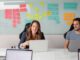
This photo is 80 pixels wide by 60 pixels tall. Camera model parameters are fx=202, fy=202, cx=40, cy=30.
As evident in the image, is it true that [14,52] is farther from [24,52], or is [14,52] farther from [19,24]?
[19,24]

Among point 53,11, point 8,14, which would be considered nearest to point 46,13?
point 53,11

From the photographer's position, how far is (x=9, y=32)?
183 inches

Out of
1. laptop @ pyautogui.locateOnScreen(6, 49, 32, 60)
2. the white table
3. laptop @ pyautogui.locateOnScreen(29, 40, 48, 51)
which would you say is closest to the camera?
laptop @ pyautogui.locateOnScreen(6, 49, 32, 60)

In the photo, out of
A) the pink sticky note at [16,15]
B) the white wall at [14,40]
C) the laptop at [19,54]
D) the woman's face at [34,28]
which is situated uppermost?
the pink sticky note at [16,15]

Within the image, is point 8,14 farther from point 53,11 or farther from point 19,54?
point 19,54

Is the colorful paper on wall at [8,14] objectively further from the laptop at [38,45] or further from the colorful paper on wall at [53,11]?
the laptop at [38,45]

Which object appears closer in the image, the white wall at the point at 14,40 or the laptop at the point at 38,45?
the laptop at the point at 38,45

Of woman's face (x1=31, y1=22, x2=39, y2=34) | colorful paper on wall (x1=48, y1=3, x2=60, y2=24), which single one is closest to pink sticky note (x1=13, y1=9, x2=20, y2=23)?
colorful paper on wall (x1=48, y1=3, x2=60, y2=24)

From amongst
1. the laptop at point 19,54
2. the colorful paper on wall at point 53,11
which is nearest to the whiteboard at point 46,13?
the colorful paper on wall at point 53,11

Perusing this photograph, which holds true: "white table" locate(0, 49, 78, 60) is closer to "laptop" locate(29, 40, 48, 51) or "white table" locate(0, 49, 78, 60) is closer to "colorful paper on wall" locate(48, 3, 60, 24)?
"laptop" locate(29, 40, 48, 51)

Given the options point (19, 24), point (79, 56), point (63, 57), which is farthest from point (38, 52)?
point (19, 24)

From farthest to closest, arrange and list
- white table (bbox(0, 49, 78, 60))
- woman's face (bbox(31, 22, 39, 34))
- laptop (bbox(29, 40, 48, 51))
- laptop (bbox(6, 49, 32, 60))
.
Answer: woman's face (bbox(31, 22, 39, 34)) → laptop (bbox(29, 40, 48, 51)) → white table (bbox(0, 49, 78, 60)) → laptop (bbox(6, 49, 32, 60))

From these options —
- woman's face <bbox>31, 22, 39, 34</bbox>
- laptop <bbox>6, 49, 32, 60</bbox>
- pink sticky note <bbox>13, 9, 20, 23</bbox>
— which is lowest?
laptop <bbox>6, 49, 32, 60</bbox>

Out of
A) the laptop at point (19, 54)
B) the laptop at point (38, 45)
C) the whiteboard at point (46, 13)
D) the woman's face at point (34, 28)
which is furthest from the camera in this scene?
the whiteboard at point (46, 13)
